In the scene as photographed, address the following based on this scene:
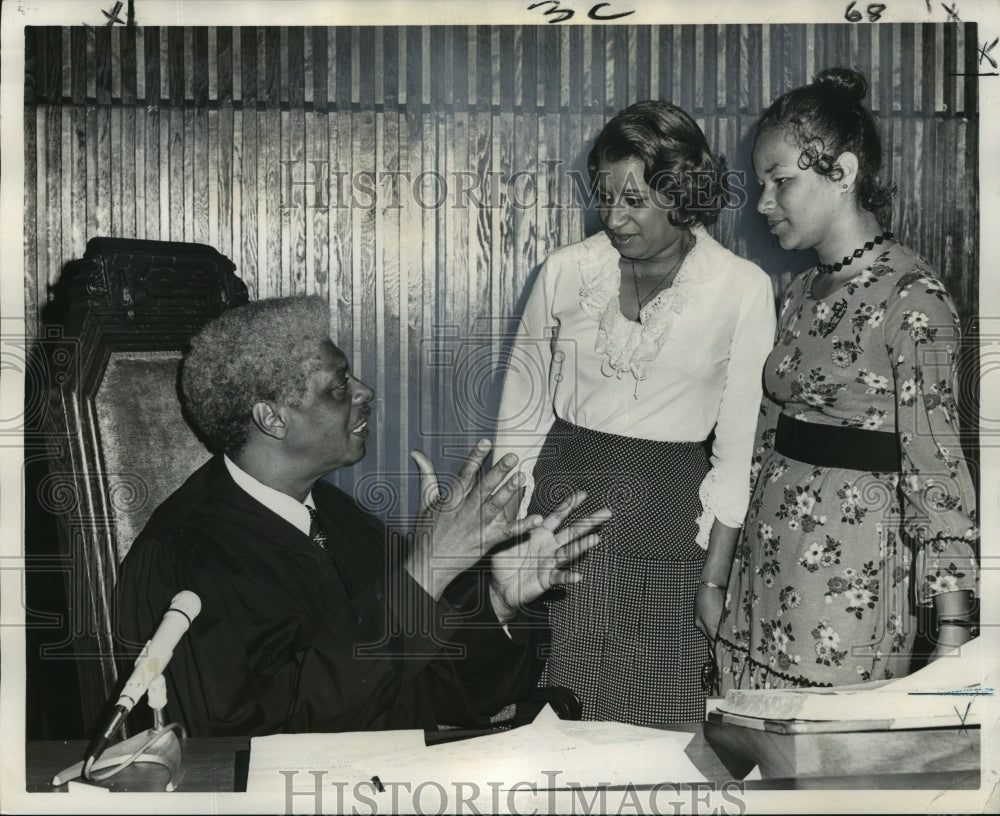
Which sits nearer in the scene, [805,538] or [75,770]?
[805,538]

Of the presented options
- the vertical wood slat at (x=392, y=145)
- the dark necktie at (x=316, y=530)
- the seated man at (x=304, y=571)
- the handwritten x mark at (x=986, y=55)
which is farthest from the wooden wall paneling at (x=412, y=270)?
the handwritten x mark at (x=986, y=55)

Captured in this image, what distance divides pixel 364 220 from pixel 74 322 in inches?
32.6

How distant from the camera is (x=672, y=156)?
2.86 metres

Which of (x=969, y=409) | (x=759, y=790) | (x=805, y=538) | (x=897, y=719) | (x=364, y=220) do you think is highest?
(x=364, y=220)

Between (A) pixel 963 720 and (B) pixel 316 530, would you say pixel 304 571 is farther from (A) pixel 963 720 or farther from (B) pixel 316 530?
(A) pixel 963 720

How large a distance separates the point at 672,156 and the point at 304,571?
1459 millimetres

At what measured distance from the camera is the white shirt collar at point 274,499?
9.23 feet

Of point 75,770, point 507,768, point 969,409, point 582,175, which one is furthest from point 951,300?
point 75,770

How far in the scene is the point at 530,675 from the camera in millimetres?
2910

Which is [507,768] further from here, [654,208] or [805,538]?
[654,208]

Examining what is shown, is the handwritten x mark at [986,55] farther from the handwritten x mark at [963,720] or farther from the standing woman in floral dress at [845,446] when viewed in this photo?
the handwritten x mark at [963,720]

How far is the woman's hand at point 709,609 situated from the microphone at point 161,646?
1313 mm

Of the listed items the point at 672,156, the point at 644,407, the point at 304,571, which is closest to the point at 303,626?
the point at 304,571

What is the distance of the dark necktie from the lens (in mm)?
2834
